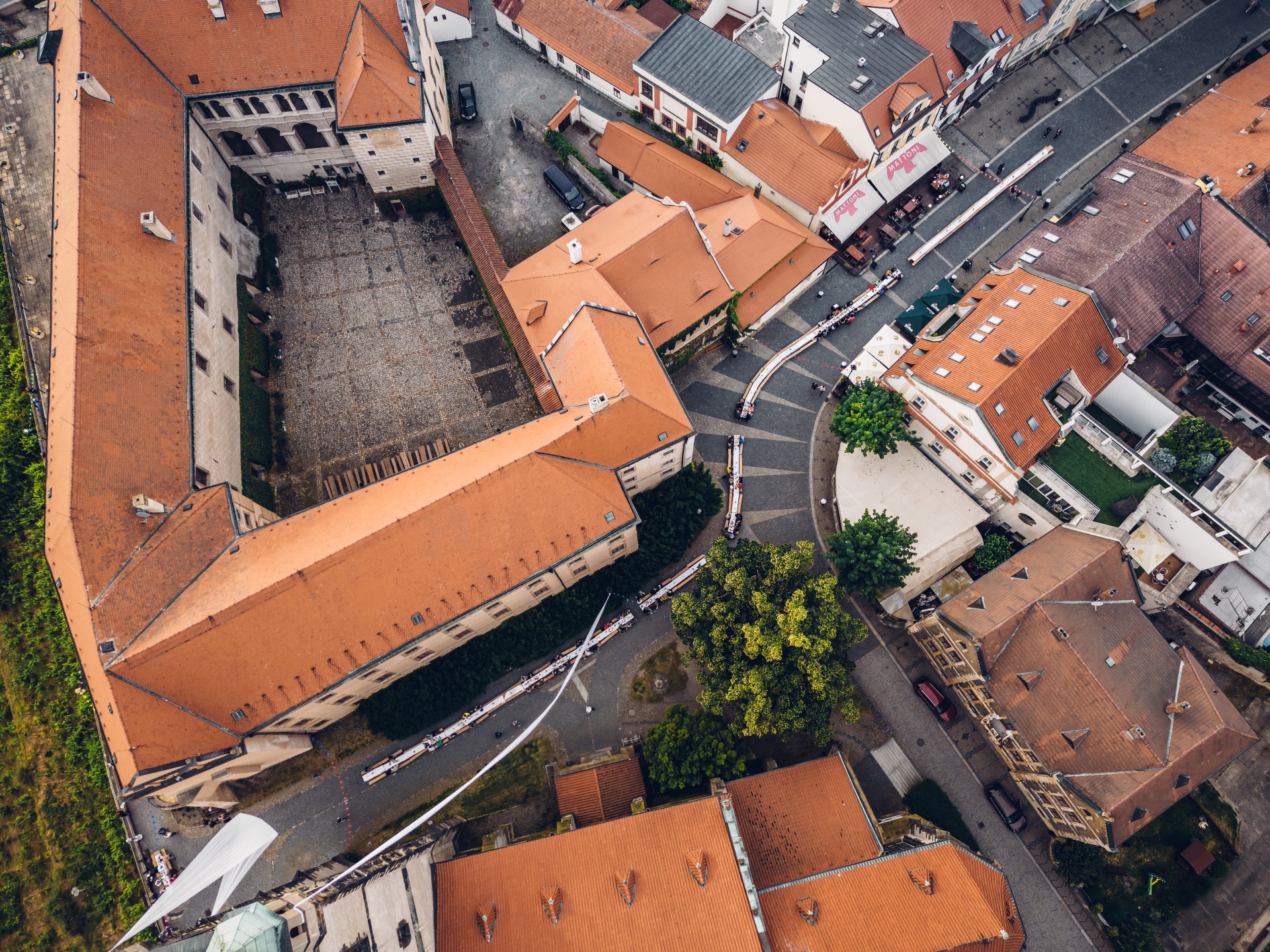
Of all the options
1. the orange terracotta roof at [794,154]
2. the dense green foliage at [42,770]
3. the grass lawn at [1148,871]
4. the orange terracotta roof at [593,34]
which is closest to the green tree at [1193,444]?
the grass lawn at [1148,871]

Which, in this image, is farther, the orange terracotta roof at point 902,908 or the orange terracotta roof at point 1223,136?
the orange terracotta roof at point 1223,136

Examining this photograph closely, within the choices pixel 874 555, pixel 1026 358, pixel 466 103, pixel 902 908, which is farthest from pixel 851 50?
pixel 902 908

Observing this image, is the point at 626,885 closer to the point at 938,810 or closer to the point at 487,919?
the point at 487,919

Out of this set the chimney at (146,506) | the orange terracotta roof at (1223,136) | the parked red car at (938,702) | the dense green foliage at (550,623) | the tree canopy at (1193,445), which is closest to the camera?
the chimney at (146,506)

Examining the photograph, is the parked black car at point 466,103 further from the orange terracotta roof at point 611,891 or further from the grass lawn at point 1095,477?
the orange terracotta roof at point 611,891

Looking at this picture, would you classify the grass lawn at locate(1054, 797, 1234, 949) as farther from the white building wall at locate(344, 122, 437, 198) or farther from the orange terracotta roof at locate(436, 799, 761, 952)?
the white building wall at locate(344, 122, 437, 198)

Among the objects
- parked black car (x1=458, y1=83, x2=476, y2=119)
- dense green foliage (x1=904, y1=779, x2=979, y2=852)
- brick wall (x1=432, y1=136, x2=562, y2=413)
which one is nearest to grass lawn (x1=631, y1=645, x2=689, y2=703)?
dense green foliage (x1=904, y1=779, x2=979, y2=852)

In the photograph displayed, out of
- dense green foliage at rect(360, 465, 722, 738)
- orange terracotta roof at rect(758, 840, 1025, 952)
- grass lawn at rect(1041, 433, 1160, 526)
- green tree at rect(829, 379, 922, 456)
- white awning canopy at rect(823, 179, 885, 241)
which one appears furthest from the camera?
white awning canopy at rect(823, 179, 885, 241)
